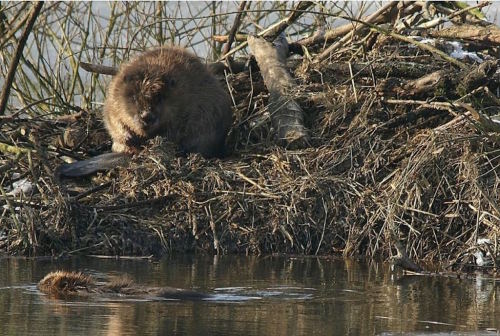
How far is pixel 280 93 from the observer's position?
9.79m

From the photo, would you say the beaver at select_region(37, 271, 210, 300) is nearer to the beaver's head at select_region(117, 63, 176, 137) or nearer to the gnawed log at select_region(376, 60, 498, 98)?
the beaver's head at select_region(117, 63, 176, 137)

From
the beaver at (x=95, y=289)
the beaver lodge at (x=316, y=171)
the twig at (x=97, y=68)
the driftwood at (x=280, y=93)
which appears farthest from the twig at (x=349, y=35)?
the beaver at (x=95, y=289)

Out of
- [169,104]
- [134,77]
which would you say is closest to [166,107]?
→ [169,104]

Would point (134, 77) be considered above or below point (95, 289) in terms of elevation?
above

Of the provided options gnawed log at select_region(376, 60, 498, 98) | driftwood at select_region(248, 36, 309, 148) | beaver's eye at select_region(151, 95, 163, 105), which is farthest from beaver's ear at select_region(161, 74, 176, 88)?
gnawed log at select_region(376, 60, 498, 98)

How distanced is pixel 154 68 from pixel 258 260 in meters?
2.16

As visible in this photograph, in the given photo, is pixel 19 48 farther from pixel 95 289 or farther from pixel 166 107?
pixel 95 289

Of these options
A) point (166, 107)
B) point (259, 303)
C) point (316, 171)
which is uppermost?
point (166, 107)

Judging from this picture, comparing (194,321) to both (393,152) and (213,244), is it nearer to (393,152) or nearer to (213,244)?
(213,244)

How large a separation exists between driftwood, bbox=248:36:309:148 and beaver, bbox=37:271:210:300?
10.7 ft

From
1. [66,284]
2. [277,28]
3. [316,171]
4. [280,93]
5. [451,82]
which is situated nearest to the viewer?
[66,284]

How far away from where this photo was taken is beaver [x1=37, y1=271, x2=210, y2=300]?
6.17m

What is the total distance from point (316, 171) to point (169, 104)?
55.0 inches

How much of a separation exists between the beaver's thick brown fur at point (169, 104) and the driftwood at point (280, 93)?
1.39 ft
